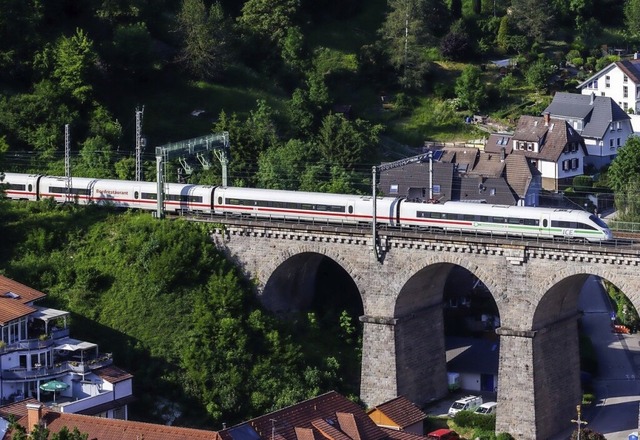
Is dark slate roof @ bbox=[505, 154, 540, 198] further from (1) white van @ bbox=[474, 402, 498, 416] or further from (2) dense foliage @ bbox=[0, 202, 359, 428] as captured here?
(1) white van @ bbox=[474, 402, 498, 416]

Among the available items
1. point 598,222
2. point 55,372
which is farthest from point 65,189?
point 598,222

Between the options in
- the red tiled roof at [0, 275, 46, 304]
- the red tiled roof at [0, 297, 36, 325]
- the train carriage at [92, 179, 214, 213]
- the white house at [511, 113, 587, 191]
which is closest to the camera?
the red tiled roof at [0, 297, 36, 325]

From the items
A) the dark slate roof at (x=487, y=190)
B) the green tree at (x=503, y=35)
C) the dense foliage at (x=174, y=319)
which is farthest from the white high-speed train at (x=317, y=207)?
the green tree at (x=503, y=35)

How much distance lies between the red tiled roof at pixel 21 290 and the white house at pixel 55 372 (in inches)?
71.7

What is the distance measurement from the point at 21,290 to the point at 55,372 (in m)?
7.20

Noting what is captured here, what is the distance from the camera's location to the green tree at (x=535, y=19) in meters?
147

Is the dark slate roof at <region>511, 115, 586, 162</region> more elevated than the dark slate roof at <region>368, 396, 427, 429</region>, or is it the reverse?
the dark slate roof at <region>511, 115, 586, 162</region>

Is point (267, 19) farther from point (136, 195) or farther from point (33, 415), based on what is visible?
point (33, 415)

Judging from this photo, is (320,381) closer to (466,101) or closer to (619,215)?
(619,215)

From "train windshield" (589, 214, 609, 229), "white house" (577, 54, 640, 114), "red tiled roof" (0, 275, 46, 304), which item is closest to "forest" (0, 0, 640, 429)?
"white house" (577, 54, 640, 114)

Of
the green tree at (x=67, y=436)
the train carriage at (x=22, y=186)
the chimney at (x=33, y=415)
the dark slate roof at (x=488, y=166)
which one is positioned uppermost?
the dark slate roof at (x=488, y=166)

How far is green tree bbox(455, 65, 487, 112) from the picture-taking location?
455 ft

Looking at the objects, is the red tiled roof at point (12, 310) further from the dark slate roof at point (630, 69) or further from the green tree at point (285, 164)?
the dark slate roof at point (630, 69)

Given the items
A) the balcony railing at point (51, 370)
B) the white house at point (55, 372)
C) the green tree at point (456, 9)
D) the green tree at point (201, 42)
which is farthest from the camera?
the green tree at point (456, 9)
